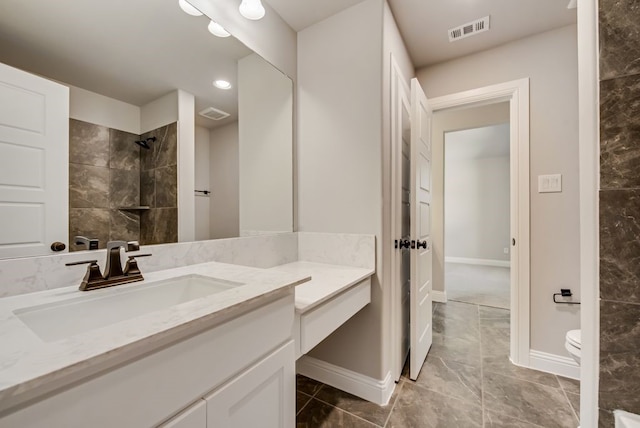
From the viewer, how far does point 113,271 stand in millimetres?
885

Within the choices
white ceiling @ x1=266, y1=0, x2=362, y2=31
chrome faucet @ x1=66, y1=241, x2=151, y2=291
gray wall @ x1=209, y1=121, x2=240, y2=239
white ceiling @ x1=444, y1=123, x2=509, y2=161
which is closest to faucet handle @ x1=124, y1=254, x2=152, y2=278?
chrome faucet @ x1=66, y1=241, x2=151, y2=291

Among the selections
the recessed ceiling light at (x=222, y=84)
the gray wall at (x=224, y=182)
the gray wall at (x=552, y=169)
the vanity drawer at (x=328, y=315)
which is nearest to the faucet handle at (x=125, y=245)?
the gray wall at (x=224, y=182)

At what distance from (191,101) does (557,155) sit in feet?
7.68

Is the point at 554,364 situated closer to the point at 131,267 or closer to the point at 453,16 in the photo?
the point at 453,16

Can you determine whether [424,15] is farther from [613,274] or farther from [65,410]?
[65,410]

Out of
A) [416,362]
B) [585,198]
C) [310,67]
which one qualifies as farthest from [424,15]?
[416,362]

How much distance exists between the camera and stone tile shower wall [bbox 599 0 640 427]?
31.0 inches

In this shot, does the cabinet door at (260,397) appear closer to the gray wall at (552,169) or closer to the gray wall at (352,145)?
the gray wall at (352,145)

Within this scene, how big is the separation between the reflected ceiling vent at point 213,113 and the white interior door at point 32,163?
52 centimetres

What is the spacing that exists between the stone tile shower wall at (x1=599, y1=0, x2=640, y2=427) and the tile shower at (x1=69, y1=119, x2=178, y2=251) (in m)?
1.56

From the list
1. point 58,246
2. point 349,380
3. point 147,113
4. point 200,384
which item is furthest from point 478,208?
point 58,246

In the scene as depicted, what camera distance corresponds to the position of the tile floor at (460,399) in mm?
1387

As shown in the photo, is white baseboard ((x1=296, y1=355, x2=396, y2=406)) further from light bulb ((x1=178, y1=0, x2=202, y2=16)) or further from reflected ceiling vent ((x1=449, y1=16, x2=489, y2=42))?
reflected ceiling vent ((x1=449, y1=16, x2=489, y2=42))

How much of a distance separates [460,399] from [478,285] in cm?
291
